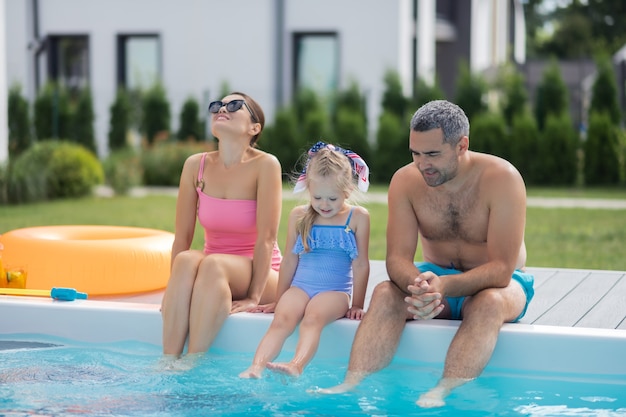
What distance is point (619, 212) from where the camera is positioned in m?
11.6

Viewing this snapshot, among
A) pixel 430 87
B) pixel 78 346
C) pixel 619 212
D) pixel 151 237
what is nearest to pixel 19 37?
pixel 430 87

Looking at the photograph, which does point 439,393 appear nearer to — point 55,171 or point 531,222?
point 531,222

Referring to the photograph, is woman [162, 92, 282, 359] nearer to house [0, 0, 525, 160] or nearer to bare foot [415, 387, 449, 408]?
bare foot [415, 387, 449, 408]

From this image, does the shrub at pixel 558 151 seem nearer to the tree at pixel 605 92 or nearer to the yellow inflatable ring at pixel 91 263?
the tree at pixel 605 92

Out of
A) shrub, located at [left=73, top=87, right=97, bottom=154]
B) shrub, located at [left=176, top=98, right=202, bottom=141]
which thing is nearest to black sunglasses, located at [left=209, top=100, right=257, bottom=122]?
shrub, located at [left=176, top=98, right=202, bottom=141]

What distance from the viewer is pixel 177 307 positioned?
433cm

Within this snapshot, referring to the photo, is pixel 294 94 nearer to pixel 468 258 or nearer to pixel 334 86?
pixel 334 86

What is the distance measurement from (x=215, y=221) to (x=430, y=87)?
12.6m

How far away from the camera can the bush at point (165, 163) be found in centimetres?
1585

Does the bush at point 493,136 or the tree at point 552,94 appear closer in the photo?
the bush at point 493,136

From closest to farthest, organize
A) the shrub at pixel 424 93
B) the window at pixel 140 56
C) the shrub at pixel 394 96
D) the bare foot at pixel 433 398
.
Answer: the bare foot at pixel 433 398 → the shrub at pixel 424 93 → the shrub at pixel 394 96 → the window at pixel 140 56

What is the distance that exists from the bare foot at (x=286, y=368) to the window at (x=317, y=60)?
14.4 meters

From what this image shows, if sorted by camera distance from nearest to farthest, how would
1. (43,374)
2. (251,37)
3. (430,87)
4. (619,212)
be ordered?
(43,374) < (619,212) < (430,87) < (251,37)

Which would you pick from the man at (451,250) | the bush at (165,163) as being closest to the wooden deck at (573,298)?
the man at (451,250)
